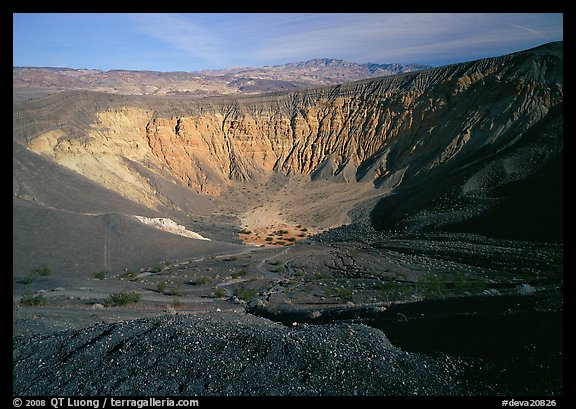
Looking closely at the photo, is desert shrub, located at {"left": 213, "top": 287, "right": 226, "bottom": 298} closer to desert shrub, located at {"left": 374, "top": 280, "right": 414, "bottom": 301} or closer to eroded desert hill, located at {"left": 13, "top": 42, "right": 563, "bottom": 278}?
desert shrub, located at {"left": 374, "top": 280, "right": 414, "bottom": 301}

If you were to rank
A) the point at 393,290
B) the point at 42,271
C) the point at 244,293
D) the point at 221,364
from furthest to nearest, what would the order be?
the point at 42,271 → the point at 244,293 → the point at 393,290 → the point at 221,364

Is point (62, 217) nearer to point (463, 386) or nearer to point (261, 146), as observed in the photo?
point (463, 386)

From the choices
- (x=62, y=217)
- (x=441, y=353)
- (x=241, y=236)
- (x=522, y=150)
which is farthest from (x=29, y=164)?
(x=522, y=150)

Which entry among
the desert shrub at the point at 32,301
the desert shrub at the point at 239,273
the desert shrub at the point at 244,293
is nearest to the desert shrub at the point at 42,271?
the desert shrub at the point at 32,301

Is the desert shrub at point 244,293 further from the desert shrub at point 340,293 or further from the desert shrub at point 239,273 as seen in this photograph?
the desert shrub at point 340,293

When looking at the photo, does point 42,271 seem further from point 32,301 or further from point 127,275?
point 32,301

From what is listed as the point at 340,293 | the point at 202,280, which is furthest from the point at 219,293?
the point at 340,293
